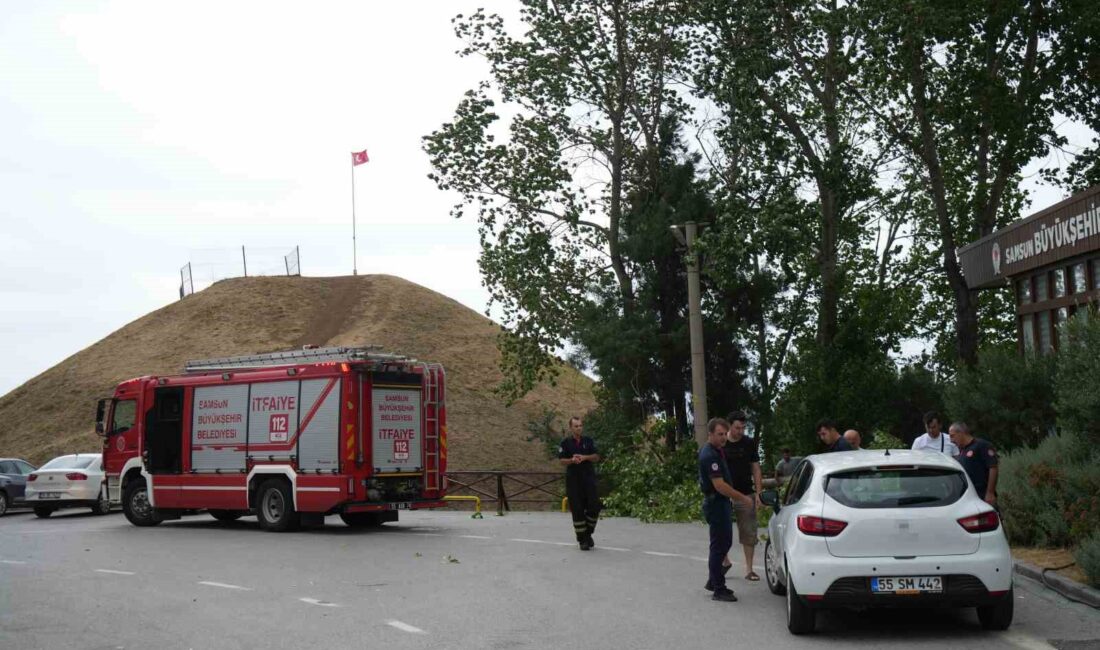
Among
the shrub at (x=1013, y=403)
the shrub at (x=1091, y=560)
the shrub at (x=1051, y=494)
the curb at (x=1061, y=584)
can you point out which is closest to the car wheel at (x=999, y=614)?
the curb at (x=1061, y=584)

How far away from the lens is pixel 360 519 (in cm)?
2355

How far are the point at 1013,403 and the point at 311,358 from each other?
487 inches

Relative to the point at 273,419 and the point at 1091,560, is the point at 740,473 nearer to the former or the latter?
the point at 1091,560

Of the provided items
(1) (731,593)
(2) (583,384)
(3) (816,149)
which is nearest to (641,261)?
(3) (816,149)

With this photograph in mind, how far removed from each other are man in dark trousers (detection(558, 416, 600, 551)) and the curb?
600 centimetres

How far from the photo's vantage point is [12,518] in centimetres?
3053

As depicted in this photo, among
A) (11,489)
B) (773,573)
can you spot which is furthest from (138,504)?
(773,573)

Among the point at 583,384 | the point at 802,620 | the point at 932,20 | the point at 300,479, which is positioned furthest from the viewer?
the point at 583,384

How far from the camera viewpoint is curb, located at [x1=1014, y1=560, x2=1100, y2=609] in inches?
415

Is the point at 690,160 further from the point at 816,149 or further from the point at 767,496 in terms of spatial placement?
the point at 767,496

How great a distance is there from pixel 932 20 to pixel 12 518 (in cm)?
2547

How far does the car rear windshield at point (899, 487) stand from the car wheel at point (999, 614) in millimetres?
844

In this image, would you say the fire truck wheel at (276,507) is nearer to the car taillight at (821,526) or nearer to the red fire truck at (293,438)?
the red fire truck at (293,438)

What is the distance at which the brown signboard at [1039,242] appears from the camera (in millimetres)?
19734
